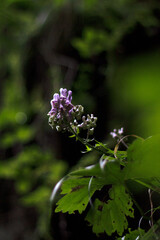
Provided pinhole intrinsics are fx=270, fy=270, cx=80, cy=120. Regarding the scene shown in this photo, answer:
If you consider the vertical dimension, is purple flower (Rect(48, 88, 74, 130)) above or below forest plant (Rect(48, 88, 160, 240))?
above

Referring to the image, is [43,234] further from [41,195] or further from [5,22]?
[5,22]

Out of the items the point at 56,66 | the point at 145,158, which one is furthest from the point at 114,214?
the point at 56,66

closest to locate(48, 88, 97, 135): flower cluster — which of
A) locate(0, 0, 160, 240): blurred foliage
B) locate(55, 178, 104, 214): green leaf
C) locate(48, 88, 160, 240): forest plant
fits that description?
locate(48, 88, 160, 240): forest plant

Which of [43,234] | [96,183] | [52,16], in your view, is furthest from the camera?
[52,16]

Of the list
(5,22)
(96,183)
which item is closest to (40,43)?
(5,22)

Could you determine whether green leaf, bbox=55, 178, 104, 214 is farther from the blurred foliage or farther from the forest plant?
the blurred foliage

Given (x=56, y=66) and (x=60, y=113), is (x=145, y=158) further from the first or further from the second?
(x=56, y=66)
